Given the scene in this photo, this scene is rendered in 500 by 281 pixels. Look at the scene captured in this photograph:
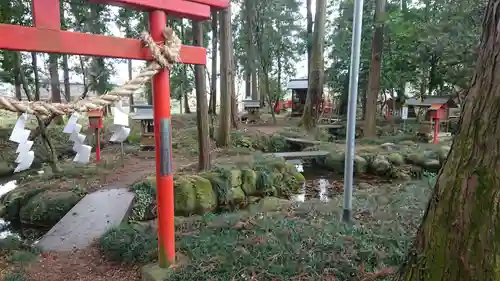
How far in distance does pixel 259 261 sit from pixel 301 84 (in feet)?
54.2

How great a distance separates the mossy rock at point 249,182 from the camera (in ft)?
21.9

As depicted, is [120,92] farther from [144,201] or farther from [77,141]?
[144,201]

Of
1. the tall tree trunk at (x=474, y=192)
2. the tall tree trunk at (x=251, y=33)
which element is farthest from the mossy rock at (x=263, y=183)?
the tall tree trunk at (x=251, y=33)

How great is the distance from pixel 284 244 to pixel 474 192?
158 cm

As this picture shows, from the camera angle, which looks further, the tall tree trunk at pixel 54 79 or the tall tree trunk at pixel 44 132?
the tall tree trunk at pixel 54 79

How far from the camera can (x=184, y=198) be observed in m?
5.52

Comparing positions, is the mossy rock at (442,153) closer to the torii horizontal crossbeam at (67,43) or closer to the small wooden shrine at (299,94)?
the torii horizontal crossbeam at (67,43)

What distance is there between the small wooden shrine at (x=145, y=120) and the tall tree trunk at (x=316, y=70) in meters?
6.51

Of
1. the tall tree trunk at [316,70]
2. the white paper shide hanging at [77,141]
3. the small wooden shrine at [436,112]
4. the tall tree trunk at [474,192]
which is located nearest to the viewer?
the tall tree trunk at [474,192]

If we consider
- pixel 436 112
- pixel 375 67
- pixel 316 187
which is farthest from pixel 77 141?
pixel 375 67

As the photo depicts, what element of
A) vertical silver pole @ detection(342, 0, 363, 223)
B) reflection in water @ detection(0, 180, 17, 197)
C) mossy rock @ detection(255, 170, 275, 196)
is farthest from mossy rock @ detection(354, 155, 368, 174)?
reflection in water @ detection(0, 180, 17, 197)

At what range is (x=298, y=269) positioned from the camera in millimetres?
2316

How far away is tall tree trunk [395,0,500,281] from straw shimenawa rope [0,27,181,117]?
170 centimetres

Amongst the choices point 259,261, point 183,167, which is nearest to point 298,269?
point 259,261
